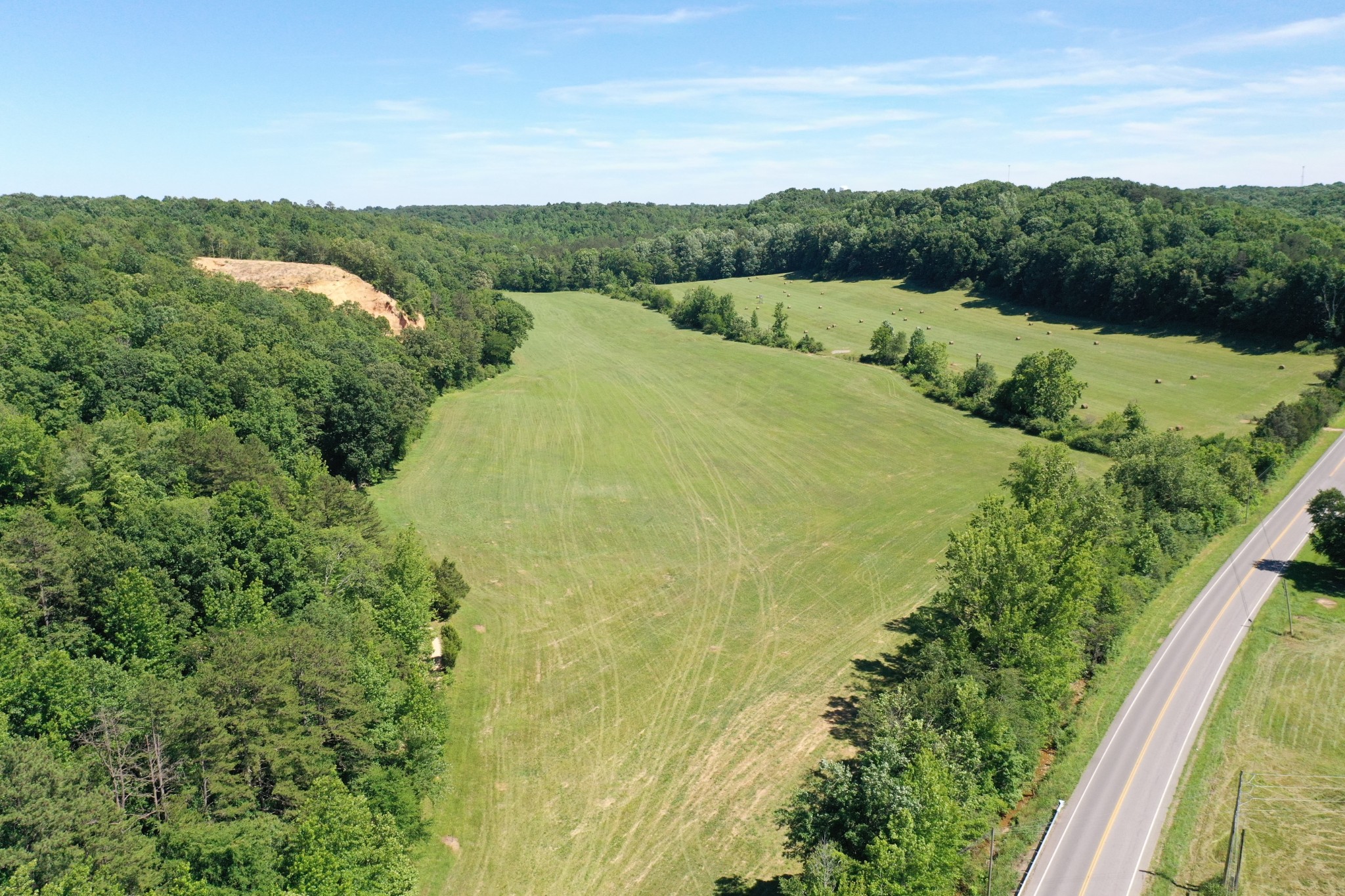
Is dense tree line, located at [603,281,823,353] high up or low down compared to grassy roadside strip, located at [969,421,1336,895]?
up

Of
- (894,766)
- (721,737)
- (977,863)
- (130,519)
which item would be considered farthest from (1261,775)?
(130,519)

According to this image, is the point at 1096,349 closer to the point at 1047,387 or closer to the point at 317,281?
the point at 1047,387

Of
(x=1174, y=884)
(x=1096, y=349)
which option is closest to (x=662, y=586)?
(x=1174, y=884)

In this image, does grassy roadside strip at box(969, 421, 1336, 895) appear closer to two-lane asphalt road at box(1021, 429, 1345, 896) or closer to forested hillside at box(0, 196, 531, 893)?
A: two-lane asphalt road at box(1021, 429, 1345, 896)

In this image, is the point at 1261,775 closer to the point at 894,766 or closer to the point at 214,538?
the point at 894,766

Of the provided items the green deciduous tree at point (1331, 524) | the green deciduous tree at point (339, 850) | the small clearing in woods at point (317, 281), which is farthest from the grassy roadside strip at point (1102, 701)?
the small clearing in woods at point (317, 281)

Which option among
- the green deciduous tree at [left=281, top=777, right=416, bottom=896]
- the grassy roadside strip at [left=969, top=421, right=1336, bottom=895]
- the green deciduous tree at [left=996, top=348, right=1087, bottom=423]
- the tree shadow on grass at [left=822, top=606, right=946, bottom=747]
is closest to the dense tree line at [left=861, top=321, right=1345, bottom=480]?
the green deciduous tree at [left=996, top=348, right=1087, bottom=423]
